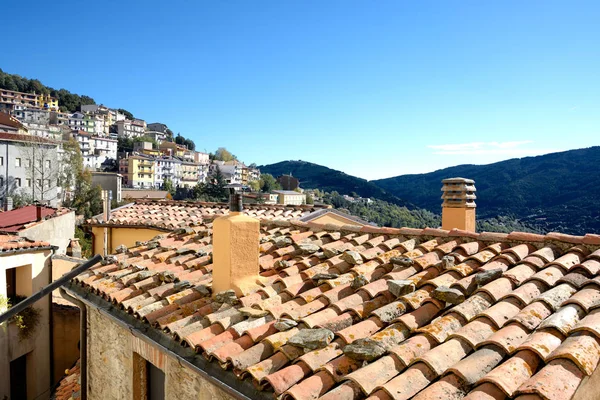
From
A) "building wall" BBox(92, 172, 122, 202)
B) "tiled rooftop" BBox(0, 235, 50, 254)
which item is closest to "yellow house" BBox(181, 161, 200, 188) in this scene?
"building wall" BBox(92, 172, 122, 202)

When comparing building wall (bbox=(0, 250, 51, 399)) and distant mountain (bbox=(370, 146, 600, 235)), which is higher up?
distant mountain (bbox=(370, 146, 600, 235))

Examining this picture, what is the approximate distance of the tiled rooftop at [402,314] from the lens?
8.32ft

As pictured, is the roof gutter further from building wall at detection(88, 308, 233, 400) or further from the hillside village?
building wall at detection(88, 308, 233, 400)

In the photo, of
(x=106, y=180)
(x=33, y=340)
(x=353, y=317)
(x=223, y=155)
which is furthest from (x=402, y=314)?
(x=223, y=155)

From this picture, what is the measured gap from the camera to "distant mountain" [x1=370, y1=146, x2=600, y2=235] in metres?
42.5

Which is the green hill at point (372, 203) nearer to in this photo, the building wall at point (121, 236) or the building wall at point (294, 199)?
the building wall at point (294, 199)

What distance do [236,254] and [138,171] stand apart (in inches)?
3585

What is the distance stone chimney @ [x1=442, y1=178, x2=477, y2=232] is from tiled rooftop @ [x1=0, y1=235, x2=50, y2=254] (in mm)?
12888

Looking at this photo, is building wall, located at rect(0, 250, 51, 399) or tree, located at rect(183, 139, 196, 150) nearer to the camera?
building wall, located at rect(0, 250, 51, 399)

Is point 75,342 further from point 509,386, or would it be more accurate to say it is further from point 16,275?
point 509,386

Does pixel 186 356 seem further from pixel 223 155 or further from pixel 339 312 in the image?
pixel 223 155

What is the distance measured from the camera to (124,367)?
17.5 ft

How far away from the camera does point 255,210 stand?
16.4 metres

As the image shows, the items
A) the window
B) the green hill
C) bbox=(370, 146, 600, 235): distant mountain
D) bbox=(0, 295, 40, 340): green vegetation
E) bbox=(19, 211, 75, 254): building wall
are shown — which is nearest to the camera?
bbox=(0, 295, 40, 340): green vegetation
